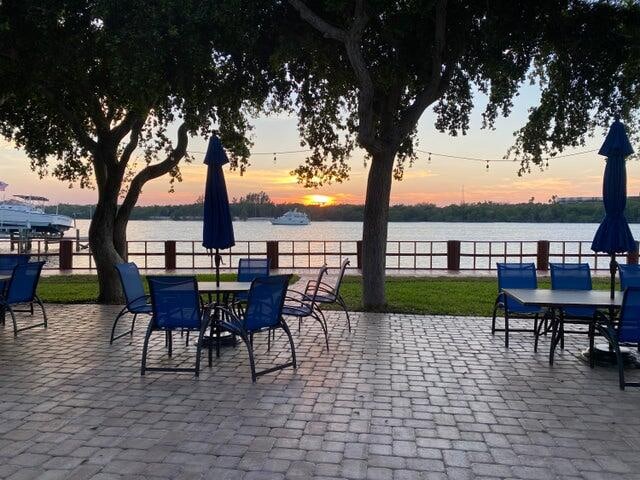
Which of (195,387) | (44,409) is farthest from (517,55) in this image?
(44,409)

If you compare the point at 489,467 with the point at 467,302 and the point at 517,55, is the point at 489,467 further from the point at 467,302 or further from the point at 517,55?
the point at 517,55

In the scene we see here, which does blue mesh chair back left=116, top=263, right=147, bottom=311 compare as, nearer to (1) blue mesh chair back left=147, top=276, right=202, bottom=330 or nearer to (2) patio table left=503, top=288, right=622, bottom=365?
(1) blue mesh chair back left=147, top=276, right=202, bottom=330

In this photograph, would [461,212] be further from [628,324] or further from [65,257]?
[628,324]

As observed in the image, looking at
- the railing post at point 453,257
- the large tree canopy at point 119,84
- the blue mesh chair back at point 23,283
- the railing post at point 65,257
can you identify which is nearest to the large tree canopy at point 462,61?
the large tree canopy at point 119,84

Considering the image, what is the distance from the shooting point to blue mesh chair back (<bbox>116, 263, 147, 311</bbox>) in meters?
6.39

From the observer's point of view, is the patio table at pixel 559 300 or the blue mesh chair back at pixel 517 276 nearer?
the patio table at pixel 559 300

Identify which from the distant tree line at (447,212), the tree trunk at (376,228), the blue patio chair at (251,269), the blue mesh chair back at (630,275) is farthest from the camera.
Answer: the distant tree line at (447,212)

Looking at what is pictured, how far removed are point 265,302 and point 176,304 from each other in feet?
2.79

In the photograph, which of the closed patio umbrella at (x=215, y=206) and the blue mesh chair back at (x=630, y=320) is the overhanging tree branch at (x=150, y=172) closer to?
the closed patio umbrella at (x=215, y=206)

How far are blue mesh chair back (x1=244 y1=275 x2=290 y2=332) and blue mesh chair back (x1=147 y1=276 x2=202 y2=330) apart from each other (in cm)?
51

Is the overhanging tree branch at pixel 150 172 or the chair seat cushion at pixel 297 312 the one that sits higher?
the overhanging tree branch at pixel 150 172

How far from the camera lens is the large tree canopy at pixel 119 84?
781 cm

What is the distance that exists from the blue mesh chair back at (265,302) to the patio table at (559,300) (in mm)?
2431

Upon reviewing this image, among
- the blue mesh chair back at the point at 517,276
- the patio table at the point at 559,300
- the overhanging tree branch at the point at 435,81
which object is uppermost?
the overhanging tree branch at the point at 435,81
